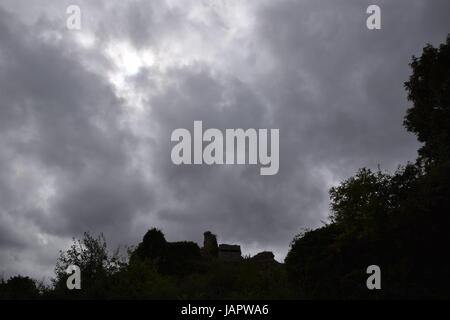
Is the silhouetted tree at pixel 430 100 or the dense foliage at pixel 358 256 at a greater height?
the silhouetted tree at pixel 430 100

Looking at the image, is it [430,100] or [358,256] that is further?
[430,100]

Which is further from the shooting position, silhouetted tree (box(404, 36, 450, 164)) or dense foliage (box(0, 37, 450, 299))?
silhouetted tree (box(404, 36, 450, 164))

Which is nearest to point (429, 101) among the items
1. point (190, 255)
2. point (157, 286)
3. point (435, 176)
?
point (435, 176)

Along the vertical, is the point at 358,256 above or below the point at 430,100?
below

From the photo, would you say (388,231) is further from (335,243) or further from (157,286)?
(157,286)

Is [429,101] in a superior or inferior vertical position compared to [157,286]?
superior

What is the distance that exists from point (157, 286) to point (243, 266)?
22.4 feet

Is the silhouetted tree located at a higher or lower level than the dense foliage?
higher

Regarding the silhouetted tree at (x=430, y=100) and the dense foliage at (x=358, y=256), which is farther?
the silhouetted tree at (x=430, y=100)
